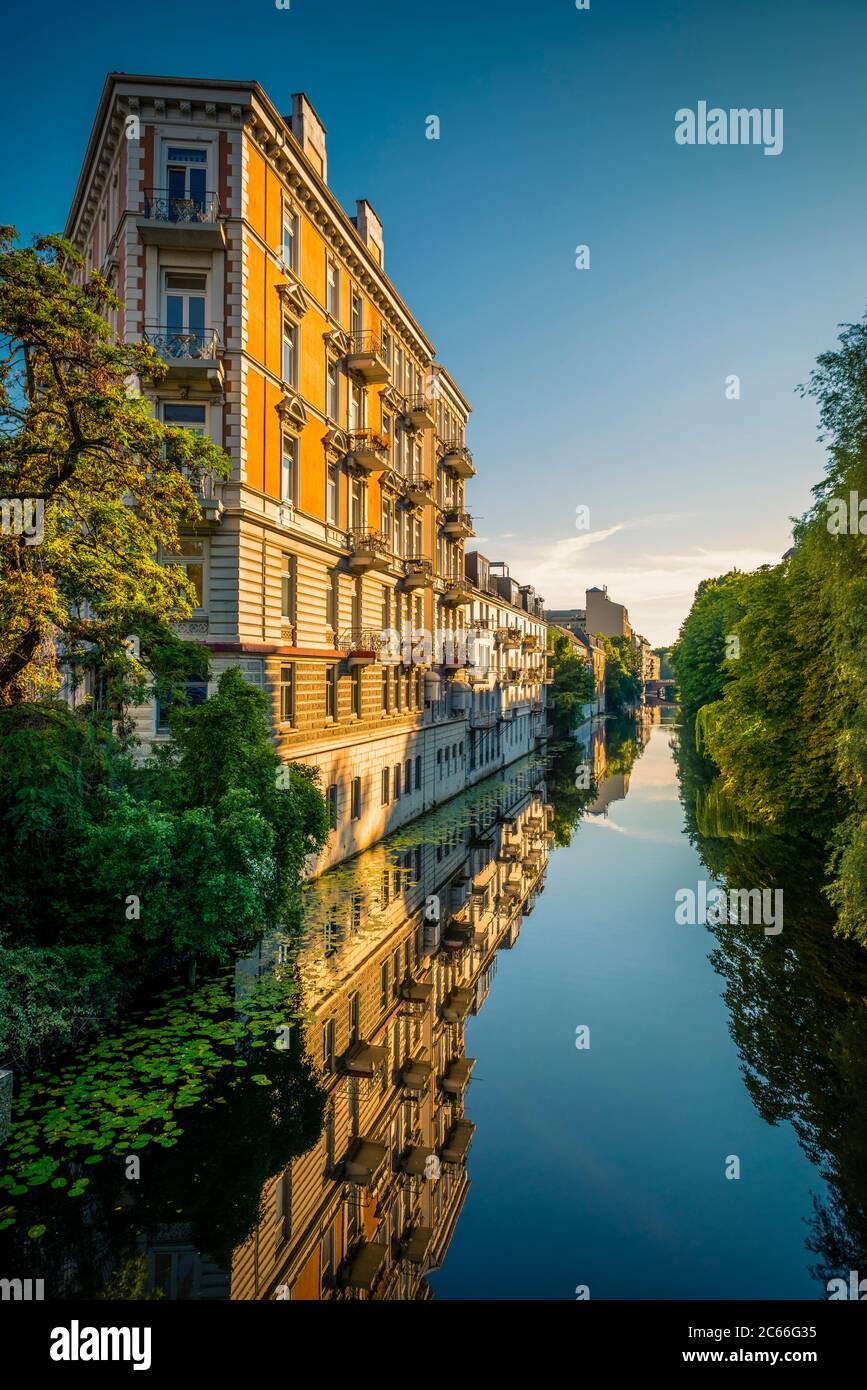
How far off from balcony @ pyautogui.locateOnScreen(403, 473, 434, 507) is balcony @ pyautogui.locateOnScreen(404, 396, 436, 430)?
2.37 meters

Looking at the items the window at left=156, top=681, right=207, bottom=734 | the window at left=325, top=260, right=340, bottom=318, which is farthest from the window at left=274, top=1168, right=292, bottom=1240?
the window at left=325, top=260, right=340, bottom=318

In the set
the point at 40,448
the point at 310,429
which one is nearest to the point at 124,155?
the point at 310,429

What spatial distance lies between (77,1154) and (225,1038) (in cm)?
316

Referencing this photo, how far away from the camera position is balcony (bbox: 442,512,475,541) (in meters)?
37.4

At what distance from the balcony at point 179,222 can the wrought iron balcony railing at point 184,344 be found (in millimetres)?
2127

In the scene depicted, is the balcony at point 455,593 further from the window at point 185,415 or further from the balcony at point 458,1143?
the balcony at point 458,1143

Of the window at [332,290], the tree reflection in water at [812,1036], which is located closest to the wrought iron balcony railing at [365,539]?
the window at [332,290]

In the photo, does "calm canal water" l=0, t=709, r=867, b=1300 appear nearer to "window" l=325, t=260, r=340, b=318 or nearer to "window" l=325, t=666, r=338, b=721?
"window" l=325, t=666, r=338, b=721

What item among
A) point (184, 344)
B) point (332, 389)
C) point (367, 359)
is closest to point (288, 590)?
point (184, 344)

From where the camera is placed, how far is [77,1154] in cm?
828

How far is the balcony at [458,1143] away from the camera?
9.53 meters

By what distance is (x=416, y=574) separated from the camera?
30562 mm
